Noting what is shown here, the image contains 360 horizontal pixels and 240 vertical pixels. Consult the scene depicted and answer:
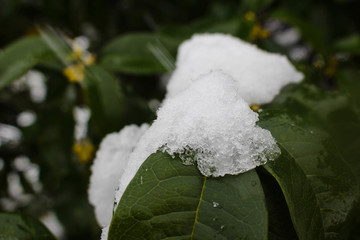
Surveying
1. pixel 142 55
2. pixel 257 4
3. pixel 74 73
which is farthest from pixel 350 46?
pixel 74 73

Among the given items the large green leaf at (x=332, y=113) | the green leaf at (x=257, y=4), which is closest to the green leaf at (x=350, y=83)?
the large green leaf at (x=332, y=113)

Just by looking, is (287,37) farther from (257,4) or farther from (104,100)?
(104,100)

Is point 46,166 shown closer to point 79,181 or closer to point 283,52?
point 79,181

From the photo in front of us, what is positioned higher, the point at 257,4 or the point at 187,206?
the point at 257,4

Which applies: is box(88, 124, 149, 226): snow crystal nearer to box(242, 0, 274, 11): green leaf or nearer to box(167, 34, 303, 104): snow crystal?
box(167, 34, 303, 104): snow crystal

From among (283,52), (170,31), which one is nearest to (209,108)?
(170,31)

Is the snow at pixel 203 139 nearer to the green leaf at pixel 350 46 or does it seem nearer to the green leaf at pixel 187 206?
the green leaf at pixel 187 206
